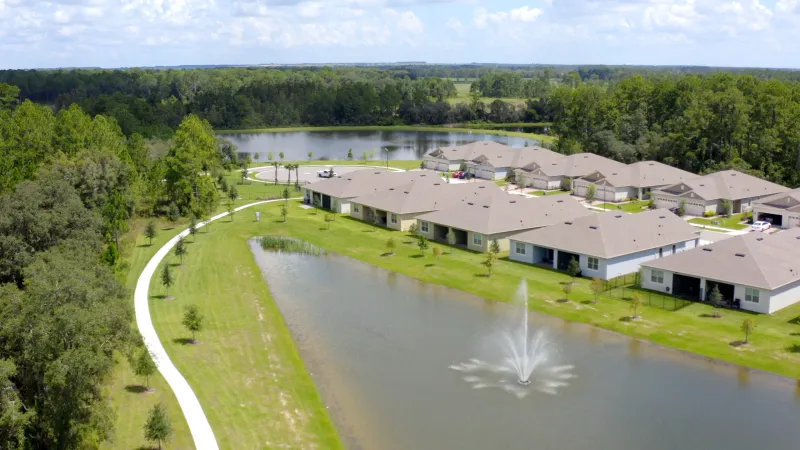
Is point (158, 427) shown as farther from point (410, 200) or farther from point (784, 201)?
point (784, 201)

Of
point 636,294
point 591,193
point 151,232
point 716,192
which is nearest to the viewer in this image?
point 636,294

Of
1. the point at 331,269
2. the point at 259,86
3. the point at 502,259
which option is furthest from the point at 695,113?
the point at 259,86

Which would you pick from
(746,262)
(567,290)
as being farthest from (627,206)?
(567,290)

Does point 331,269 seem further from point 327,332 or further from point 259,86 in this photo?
point 259,86

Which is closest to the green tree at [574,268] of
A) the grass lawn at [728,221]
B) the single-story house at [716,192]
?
the grass lawn at [728,221]

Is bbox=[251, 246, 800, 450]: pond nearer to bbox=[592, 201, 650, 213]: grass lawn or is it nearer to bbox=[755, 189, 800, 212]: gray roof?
bbox=[755, 189, 800, 212]: gray roof
